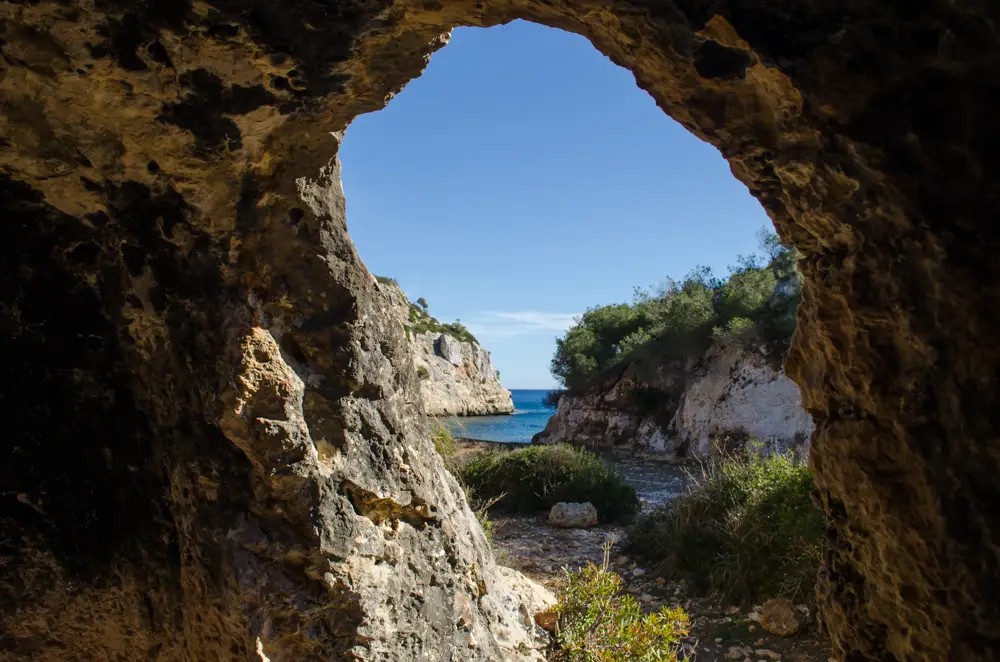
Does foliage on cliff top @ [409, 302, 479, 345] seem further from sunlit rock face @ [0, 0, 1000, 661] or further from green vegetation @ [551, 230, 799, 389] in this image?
sunlit rock face @ [0, 0, 1000, 661]

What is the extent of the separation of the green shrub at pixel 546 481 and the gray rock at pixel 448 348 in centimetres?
3863

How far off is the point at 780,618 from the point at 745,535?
3.40 ft

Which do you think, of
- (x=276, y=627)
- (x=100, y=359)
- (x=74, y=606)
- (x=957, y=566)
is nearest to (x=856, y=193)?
(x=957, y=566)

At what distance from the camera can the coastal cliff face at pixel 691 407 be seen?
13727 millimetres

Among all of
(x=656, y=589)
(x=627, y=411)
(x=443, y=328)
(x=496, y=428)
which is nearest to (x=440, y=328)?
(x=443, y=328)

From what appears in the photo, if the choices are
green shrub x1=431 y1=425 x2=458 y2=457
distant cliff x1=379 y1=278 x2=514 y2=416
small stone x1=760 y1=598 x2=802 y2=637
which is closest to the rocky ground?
small stone x1=760 y1=598 x2=802 y2=637

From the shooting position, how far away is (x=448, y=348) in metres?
50.3

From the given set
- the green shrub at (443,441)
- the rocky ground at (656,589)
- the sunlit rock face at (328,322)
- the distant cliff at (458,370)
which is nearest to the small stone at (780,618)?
the rocky ground at (656,589)

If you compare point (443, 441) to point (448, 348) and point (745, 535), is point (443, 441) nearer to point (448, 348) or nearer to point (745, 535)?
point (745, 535)

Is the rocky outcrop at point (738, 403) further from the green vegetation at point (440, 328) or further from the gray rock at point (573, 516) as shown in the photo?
the green vegetation at point (440, 328)

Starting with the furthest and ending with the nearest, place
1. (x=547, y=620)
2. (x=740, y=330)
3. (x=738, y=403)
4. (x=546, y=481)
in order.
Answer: (x=740, y=330)
(x=738, y=403)
(x=546, y=481)
(x=547, y=620)

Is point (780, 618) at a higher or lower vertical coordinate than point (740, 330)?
lower

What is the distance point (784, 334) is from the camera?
1441 centimetres

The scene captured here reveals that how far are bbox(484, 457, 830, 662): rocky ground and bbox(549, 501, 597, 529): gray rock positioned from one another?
127 millimetres
